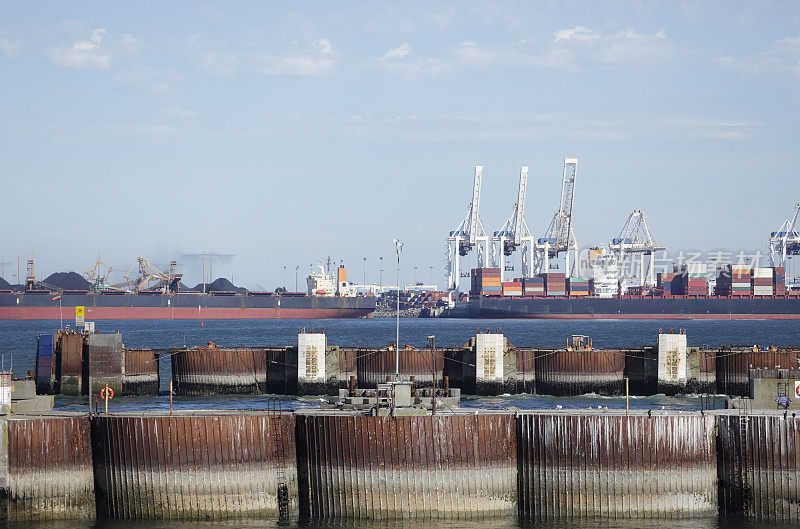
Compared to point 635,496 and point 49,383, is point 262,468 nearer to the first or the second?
point 635,496

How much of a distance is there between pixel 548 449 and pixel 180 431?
44.1 ft

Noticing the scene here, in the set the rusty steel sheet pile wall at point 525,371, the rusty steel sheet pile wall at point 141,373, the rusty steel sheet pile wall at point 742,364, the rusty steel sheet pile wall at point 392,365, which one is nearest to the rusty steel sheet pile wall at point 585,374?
the rusty steel sheet pile wall at point 525,371

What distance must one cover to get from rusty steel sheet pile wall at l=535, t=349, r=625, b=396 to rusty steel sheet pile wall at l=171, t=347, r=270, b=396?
19.6 meters

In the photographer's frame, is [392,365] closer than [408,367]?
No

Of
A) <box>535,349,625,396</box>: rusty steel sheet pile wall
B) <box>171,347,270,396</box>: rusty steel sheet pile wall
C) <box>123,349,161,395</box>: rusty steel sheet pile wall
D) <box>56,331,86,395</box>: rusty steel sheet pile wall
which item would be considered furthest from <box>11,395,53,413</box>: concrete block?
<box>535,349,625,396</box>: rusty steel sheet pile wall

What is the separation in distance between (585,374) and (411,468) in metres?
34.6

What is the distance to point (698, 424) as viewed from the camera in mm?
35625

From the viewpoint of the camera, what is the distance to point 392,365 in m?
67.8

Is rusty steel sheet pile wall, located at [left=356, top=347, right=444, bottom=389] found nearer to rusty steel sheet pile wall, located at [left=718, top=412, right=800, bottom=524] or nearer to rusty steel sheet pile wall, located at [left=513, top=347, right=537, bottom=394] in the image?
rusty steel sheet pile wall, located at [left=513, top=347, right=537, bottom=394]

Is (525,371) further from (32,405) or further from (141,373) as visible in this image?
(32,405)

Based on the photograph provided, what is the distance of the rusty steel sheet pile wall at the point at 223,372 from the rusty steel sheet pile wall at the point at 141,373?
168 centimetres

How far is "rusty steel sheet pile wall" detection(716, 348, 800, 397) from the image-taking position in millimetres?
65125

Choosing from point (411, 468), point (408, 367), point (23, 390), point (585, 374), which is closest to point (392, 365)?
point (408, 367)

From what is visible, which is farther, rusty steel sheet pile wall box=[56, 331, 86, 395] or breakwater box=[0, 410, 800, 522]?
rusty steel sheet pile wall box=[56, 331, 86, 395]
